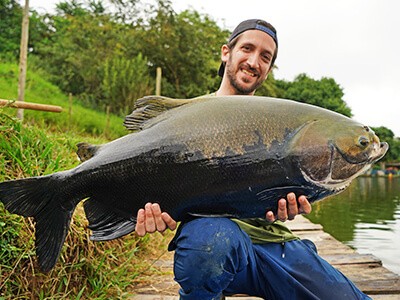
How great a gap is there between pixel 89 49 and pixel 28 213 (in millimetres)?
17021

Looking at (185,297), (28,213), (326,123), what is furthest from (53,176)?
(326,123)

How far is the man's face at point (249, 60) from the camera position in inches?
108

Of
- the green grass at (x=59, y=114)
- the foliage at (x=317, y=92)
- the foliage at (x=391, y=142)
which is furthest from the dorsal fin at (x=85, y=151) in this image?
the foliage at (x=391, y=142)

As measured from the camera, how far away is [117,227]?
6.41 ft

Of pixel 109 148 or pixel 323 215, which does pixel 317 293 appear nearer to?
pixel 109 148

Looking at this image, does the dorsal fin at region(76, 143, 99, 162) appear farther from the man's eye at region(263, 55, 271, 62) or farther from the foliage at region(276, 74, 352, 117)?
the foliage at region(276, 74, 352, 117)

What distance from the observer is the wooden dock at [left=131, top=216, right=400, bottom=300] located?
10.4 feet

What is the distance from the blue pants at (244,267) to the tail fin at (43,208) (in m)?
0.53

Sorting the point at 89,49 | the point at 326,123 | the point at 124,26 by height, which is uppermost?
the point at 124,26

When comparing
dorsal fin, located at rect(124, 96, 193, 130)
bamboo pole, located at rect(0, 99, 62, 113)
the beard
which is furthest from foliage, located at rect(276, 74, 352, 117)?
dorsal fin, located at rect(124, 96, 193, 130)

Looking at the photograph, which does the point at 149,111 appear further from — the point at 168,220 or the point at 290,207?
the point at 290,207

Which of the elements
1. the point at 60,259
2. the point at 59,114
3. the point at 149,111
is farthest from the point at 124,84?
the point at 149,111

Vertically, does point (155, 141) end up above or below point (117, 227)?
above

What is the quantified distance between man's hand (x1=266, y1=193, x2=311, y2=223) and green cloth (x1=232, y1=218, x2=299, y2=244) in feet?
1.70
